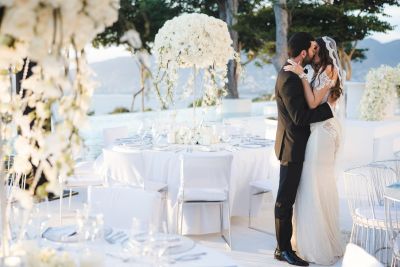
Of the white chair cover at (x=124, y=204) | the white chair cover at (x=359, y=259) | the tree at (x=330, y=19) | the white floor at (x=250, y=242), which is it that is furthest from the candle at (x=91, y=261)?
the tree at (x=330, y=19)

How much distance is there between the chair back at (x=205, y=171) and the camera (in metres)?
4.75

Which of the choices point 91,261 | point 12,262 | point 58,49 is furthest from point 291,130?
point 58,49

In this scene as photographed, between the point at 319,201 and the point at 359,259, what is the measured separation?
7.66ft

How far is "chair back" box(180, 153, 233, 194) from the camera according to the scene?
4754 millimetres

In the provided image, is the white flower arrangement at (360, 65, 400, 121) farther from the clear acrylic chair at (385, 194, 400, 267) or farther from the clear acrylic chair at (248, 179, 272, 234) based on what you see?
the clear acrylic chair at (385, 194, 400, 267)

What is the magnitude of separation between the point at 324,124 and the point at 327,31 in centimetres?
1065

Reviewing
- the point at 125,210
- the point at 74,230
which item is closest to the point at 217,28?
the point at 125,210

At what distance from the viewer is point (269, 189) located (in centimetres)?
516

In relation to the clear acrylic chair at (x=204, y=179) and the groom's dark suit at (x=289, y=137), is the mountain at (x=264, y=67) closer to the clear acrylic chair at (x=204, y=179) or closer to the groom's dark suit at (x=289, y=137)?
the clear acrylic chair at (x=204, y=179)

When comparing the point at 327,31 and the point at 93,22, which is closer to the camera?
the point at 93,22

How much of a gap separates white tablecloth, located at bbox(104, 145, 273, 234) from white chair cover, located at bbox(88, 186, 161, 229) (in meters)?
1.87

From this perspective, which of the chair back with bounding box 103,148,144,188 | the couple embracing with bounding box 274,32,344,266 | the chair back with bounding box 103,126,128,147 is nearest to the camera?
the couple embracing with bounding box 274,32,344,266

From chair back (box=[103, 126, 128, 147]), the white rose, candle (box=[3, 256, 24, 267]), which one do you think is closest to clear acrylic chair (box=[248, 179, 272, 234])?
chair back (box=[103, 126, 128, 147])

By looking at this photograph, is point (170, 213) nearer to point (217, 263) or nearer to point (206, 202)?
point (206, 202)
